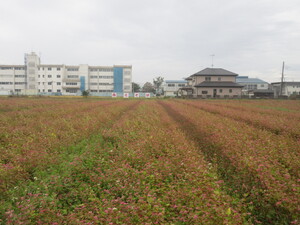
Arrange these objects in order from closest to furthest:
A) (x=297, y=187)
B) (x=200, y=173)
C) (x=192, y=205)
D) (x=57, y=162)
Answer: (x=192, y=205), (x=297, y=187), (x=200, y=173), (x=57, y=162)

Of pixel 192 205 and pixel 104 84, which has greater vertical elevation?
pixel 104 84

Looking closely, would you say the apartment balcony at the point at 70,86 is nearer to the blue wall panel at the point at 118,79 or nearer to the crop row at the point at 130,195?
the blue wall panel at the point at 118,79

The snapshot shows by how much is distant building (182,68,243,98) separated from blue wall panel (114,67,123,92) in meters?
37.8

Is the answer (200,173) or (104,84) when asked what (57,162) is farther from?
(104,84)

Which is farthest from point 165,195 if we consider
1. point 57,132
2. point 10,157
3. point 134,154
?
point 57,132

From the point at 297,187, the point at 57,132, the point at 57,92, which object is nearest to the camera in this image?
the point at 297,187

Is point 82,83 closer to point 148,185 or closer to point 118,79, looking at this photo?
point 118,79

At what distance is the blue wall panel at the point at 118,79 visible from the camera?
91688mm

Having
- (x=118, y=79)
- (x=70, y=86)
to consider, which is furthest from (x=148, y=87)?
(x=70, y=86)

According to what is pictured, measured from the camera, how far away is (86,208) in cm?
→ 409

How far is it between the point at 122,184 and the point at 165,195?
1.06 meters

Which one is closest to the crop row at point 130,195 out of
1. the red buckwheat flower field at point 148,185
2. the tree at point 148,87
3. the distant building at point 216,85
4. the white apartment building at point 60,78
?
the red buckwheat flower field at point 148,185

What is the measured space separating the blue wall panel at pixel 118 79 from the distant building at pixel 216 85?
37.8m

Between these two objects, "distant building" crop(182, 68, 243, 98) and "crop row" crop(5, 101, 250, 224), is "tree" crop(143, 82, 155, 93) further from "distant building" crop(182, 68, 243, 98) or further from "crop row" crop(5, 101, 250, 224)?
"crop row" crop(5, 101, 250, 224)
